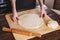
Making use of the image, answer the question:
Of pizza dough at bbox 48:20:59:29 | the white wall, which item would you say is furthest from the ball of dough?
the white wall

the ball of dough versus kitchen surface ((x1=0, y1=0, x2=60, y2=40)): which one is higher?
the ball of dough

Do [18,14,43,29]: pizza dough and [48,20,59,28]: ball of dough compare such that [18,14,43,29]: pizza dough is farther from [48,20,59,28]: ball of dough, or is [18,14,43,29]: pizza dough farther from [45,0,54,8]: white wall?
[45,0,54,8]: white wall

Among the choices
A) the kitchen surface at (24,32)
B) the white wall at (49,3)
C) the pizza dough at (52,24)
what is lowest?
the kitchen surface at (24,32)

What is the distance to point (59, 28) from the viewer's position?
33.7 inches

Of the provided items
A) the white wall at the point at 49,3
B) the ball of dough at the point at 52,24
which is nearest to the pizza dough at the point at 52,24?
the ball of dough at the point at 52,24

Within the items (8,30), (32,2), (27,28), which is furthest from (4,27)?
(32,2)

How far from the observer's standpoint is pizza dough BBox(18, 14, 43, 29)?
85cm

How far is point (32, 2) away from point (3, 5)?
1.01 ft

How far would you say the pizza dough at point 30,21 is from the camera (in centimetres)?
85

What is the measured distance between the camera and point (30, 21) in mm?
894

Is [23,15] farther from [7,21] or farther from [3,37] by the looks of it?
[3,37]

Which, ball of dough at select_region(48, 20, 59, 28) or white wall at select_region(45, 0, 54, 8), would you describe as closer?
ball of dough at select_region(48, 20, 59, 28)

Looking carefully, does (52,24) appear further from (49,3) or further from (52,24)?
(49,3)

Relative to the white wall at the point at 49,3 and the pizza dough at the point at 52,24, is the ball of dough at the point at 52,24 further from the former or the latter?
the white wall at the point at 49,3
